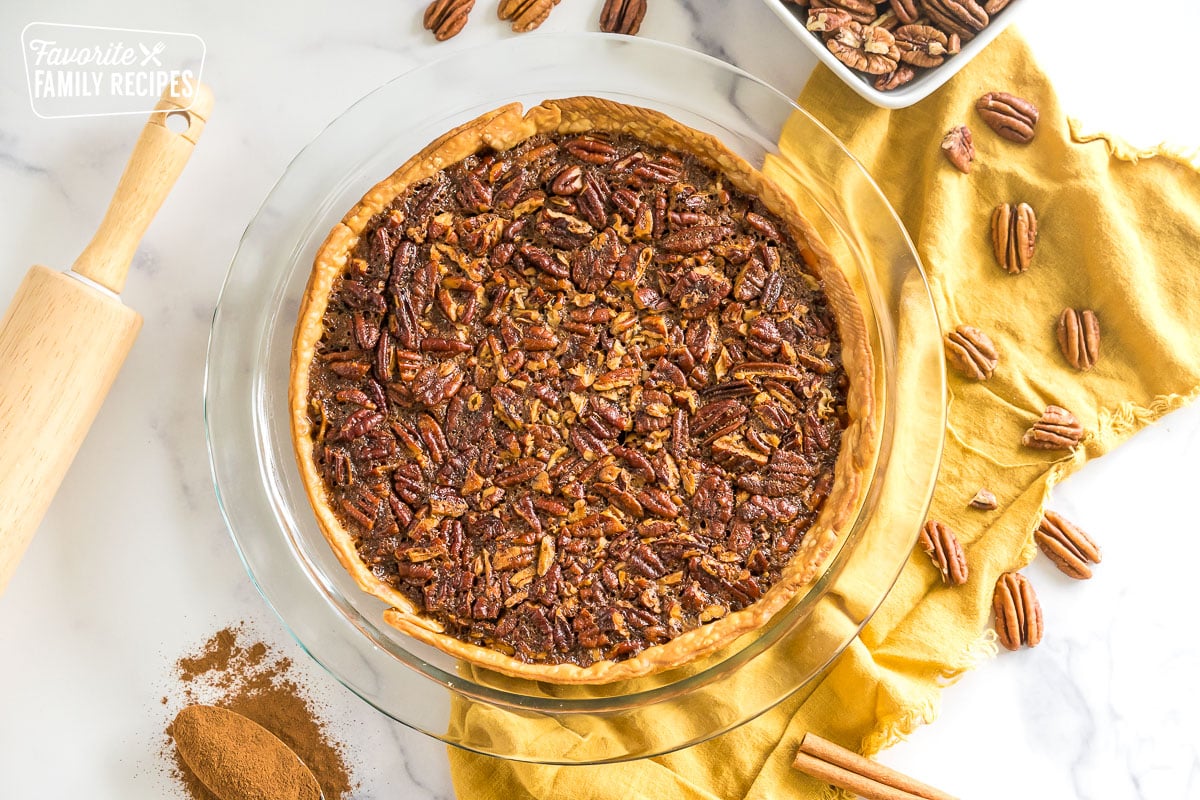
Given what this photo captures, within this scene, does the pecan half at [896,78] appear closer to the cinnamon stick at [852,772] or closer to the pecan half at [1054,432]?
the pecan half at [1054,432]

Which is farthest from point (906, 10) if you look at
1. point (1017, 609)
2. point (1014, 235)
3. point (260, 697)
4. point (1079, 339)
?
point (260, 697)

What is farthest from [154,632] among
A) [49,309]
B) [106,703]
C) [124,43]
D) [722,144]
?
[722,144]

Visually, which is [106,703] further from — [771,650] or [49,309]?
[771,650]

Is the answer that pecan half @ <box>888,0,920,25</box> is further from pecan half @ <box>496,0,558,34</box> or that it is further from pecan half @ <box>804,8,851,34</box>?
pecan half @ <box>496,0,558,34</box>

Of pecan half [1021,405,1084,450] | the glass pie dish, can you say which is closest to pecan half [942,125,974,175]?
the glass pie dish

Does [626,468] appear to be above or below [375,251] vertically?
below

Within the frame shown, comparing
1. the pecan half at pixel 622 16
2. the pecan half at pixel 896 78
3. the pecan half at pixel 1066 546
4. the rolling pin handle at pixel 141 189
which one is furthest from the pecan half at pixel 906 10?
the rolling pin handle at pixel 141 189
